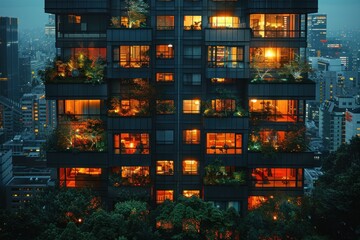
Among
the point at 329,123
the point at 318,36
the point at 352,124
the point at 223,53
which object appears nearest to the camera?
the point at 223,53

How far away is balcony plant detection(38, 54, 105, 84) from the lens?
917 inches

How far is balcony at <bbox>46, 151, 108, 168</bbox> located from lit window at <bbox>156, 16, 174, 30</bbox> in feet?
17.7

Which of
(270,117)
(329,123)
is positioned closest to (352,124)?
(329,123)

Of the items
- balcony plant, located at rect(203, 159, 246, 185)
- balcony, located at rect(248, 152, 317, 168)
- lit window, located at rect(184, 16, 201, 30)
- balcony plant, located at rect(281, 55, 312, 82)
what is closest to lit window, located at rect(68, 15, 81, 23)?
lit window, located at rect(184, 16, 201, 30)

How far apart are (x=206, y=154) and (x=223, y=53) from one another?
12.9ft

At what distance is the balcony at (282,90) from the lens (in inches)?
917

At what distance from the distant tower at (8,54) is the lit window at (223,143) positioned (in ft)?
299

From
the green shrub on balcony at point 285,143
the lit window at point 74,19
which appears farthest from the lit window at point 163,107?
the lit window at point 74,19

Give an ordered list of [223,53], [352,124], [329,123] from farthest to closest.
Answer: [329,123]
[352,124]
[223,53]

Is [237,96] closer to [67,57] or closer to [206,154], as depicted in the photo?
[206,154]

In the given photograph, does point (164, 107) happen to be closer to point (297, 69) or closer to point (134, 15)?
point (134, 15)

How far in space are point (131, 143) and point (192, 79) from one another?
11.4 ft

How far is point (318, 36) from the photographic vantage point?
166875mm

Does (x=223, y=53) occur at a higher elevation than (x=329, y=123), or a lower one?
higher
